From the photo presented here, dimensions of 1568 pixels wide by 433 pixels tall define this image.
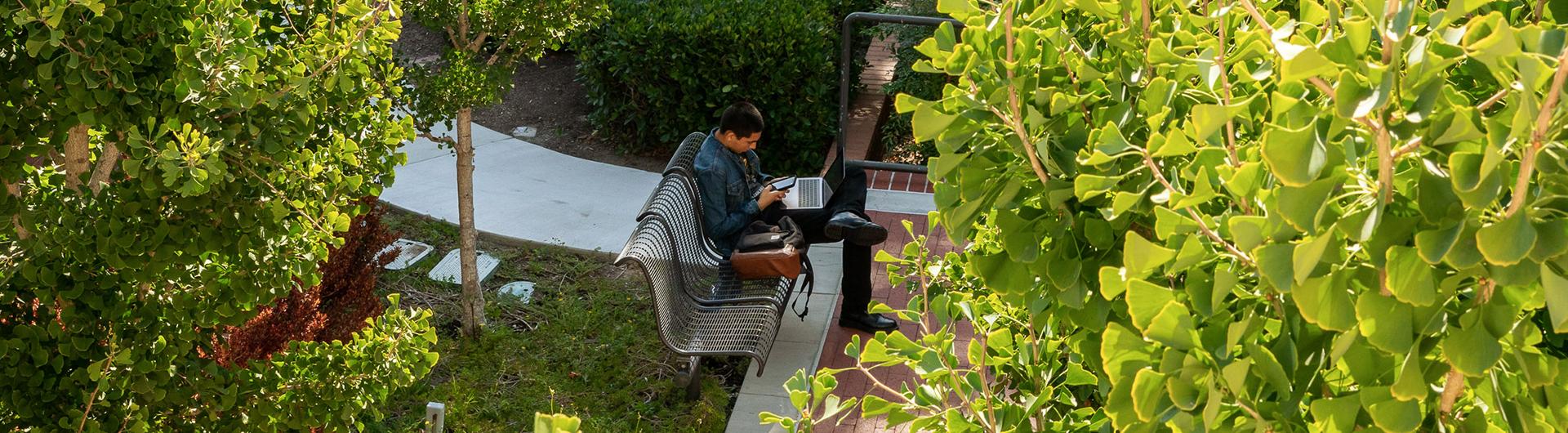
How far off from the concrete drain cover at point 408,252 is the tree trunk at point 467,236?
893mm

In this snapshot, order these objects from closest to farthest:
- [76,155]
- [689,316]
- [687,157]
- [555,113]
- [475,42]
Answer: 1. [76,155]
2. [475,42]
3. [689,316]
4. [687,157]
5. [555,113]

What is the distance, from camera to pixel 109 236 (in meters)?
2.75

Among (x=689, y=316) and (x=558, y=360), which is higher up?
(x=689, y=316)

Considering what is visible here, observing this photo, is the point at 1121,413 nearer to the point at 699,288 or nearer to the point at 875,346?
the point at 875,346

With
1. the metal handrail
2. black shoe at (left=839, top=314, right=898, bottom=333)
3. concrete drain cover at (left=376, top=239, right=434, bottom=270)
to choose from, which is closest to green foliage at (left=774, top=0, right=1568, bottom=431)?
black shoe at (left=839, top=314, right=898, bottom=333)

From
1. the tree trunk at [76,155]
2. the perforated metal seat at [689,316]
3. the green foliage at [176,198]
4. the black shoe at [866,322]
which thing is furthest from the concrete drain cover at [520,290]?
the tree trunk at [76,155]

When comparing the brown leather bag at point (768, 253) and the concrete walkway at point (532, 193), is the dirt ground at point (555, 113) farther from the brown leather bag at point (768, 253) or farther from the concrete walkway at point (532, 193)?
the brown leather bag at point (768, 253)

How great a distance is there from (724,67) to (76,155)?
20.0 ft

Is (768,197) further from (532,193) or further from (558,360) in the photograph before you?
(532,193)

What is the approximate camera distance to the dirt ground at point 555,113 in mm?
9570

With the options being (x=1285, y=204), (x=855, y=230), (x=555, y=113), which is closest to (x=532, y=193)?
(x=555, y=113)

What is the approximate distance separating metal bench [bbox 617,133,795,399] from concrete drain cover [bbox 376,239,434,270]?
1.84m

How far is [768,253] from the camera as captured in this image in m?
6.14

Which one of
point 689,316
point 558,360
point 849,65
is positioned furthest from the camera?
point 849,65
